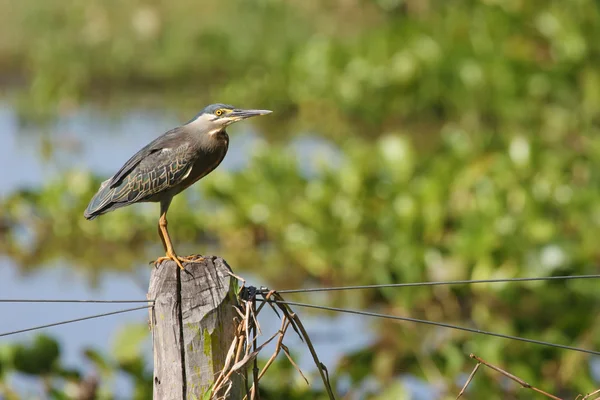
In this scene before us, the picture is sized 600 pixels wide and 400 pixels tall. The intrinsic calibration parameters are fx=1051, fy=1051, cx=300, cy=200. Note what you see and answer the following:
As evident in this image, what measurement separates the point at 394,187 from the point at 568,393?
8.31 feet

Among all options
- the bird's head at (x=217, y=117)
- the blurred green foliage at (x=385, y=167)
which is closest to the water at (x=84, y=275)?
the blurred green foliage at (x=385, y=167)

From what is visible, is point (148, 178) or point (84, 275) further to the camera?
point (84, 275)

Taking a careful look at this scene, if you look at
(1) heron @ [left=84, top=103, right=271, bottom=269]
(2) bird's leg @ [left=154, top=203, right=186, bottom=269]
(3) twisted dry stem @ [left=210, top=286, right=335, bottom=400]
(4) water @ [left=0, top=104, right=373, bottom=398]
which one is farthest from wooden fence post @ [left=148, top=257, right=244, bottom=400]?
(4) water @ [left=0, top=104, right=373, bottom=398]

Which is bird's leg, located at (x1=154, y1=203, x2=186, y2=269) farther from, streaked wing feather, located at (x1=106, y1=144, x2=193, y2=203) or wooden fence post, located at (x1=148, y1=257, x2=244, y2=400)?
wooden fence post, located at (x1=148, y1=257, x2=244, y2=400)

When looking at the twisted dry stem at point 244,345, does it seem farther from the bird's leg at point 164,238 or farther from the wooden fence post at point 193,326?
the bird's leg at point 164,238

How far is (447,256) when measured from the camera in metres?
6.79

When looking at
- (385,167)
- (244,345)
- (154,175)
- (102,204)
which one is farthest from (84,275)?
(244,345)

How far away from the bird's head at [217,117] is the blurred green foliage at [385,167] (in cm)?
167

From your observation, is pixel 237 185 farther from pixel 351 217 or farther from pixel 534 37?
pixel 534 37

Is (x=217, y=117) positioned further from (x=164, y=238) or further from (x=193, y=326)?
(x=193, y=326)

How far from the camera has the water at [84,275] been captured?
251 inches

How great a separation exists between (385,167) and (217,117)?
4906 mm

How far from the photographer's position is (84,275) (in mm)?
7652

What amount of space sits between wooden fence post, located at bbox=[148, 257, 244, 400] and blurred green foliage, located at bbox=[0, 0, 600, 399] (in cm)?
189
